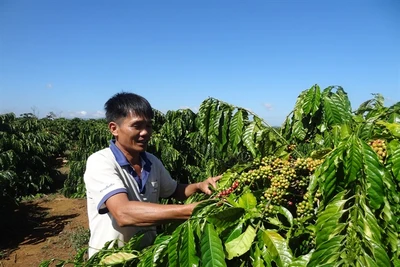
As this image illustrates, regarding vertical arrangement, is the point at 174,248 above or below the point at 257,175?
below

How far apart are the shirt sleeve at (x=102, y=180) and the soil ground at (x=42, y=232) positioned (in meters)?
4.02

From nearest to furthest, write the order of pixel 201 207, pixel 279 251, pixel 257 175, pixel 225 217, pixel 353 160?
pixel 353 160
pixel 279 251
pixel 225 217
pixel 201 207
pixel 257 175

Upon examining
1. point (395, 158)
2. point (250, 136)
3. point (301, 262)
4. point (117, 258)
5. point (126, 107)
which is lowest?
point (117, 258)

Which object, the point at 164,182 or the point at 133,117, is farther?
the point at 164,182

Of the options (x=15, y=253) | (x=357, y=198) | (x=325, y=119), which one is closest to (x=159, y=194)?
(x=325, y=119)

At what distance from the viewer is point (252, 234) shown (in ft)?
4.04

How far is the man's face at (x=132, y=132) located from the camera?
2244 millimetres

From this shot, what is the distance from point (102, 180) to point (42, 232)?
5.67 m

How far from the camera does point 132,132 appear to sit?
7.36 feet

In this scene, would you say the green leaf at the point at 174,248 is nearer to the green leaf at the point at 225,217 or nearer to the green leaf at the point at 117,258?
the green leaf at the point at 225,217

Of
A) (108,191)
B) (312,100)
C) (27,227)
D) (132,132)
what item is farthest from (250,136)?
(27,227)

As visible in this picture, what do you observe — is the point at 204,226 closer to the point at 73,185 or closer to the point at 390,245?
the point at 390,245

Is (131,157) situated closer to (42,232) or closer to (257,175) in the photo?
(257,175)

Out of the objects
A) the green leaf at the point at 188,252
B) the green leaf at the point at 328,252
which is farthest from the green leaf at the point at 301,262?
the green leaf at the point at 188,252
